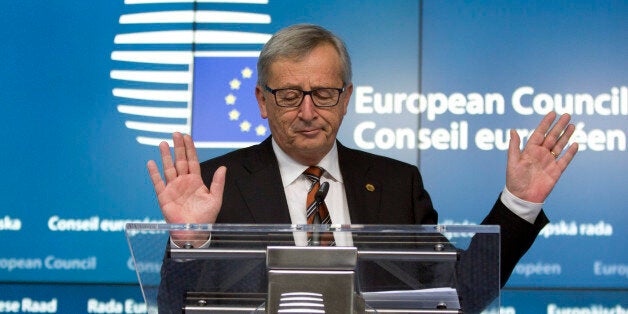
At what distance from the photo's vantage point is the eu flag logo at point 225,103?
4.59 metres

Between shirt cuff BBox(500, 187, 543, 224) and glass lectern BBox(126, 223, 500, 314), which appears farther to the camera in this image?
shirt cuff BBox(500, 187, 543, 224)

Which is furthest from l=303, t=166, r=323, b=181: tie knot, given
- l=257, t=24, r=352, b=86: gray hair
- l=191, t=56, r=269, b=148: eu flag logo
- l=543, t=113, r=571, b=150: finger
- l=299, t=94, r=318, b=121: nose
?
l=191, t=56, r=269, b=148: eu flag logo

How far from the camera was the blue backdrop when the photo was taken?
14.9ft

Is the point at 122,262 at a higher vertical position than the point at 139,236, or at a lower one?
lower

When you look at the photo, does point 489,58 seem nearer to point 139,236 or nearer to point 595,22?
point 595,22

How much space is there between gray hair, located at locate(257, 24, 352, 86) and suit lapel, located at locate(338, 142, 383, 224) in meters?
0.25

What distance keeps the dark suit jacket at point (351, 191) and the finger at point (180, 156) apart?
44 centimetres

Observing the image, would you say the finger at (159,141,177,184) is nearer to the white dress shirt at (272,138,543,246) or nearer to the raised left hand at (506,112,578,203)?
the white dress shirt at (272,138,543,246)

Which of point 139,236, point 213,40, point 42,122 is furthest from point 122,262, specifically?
point 139,236

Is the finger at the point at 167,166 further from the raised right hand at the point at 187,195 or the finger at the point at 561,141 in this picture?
the finger at the point at 561,141

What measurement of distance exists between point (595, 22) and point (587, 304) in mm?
1449

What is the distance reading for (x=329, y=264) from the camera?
1.44 meters

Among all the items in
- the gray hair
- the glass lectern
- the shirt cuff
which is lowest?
the glass lectern

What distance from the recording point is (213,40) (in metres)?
4.69
